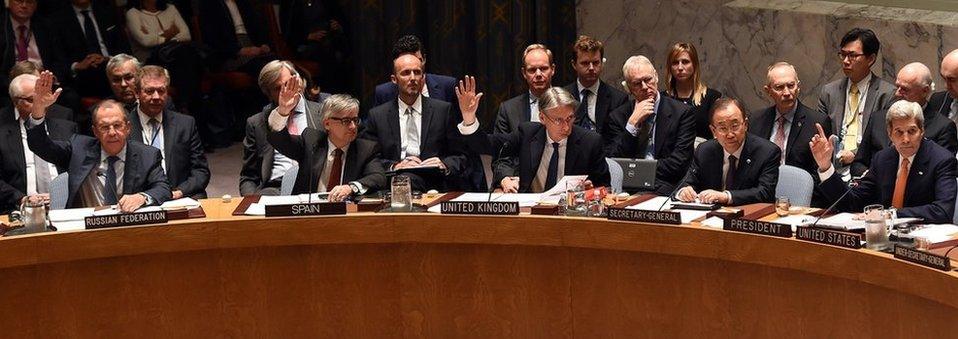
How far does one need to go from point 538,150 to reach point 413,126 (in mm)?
824

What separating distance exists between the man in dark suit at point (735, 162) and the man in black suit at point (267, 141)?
75.7 inches

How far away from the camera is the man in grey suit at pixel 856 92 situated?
280 inches

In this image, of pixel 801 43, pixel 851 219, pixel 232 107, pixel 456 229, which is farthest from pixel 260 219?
pixel 232 107

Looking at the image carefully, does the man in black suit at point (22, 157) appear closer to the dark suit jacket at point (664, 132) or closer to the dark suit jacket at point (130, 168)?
the dark suit jacket at point (130, 168)

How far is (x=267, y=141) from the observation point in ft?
22.0

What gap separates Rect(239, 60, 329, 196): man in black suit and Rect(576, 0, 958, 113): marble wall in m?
2.81

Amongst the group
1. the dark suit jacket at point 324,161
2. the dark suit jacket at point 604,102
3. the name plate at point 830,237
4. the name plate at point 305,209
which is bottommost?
the name plate at point 830,237

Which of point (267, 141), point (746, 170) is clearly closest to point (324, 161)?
point (267, 141)

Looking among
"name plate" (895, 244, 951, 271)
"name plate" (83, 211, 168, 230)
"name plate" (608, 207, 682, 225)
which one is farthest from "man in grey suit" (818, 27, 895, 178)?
"name plate" (83, 211, 168, 230)

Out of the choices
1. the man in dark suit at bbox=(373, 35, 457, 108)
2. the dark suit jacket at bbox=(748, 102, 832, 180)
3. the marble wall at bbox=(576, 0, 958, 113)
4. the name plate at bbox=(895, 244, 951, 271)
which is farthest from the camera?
the marble wall at bbox=(576, 0, 958, 113)

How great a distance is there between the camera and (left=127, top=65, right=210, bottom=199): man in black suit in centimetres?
692

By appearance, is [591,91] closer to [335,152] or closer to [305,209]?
[335,152]

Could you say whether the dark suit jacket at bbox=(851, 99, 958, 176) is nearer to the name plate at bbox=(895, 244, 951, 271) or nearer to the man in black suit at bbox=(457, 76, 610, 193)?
the man in black suit at bbox=(457, 76, 610, 193)

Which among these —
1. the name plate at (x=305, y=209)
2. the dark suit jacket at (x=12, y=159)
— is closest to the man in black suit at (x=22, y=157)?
the dark suit jacket at (x=12, y=159)
